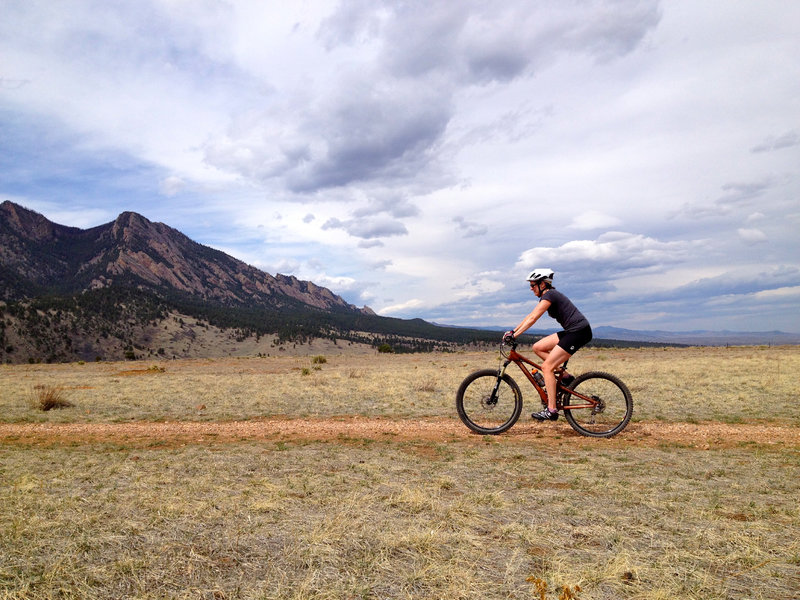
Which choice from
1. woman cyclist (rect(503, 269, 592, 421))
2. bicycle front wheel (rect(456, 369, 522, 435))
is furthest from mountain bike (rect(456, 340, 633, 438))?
woman cyclist (rect(503, 269, 592, 421))

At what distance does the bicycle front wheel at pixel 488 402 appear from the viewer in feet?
30.8

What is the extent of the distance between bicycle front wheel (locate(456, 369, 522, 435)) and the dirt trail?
0.96 feet

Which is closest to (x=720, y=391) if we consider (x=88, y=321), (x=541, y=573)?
(x=541, y=573)

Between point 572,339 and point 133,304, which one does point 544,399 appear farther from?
point 133,304

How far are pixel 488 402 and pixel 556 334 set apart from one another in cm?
205

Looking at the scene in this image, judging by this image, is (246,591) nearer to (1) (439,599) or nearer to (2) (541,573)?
(1) (439,599)

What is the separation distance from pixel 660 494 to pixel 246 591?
4543mm

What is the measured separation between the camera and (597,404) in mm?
9078

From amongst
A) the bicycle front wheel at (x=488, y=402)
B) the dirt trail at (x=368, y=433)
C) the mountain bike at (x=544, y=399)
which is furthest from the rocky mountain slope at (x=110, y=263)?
the mountain bike at (x=544, y=399)

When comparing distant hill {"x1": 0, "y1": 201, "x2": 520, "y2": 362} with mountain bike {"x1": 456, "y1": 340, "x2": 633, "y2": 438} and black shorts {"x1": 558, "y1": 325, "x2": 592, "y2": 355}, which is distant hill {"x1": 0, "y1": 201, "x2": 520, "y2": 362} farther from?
black shorts {"x1": 558, "y1": 325, "x2": 592, "y2": 355}

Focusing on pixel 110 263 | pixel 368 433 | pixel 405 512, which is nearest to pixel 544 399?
pixel 368 433

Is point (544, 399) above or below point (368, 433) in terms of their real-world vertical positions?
above

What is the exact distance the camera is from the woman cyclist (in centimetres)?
876

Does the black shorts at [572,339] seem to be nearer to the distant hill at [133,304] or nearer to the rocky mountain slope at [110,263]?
the distant hill at [133,304]
